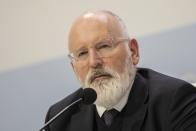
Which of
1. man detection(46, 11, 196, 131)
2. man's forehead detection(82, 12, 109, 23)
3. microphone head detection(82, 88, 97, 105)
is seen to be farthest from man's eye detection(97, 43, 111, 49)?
microphone head detection(82, 88, 97, 105)

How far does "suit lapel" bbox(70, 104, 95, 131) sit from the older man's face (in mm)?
140

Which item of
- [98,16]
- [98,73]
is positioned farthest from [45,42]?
[98,73]

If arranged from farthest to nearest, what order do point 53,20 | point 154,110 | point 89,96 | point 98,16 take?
point 53,20 < point 98,16 < point 154,110 < point 89,96

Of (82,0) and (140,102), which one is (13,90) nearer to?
(82,0)

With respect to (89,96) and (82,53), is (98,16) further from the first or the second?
(89,96)

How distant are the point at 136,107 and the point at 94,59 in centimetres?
25

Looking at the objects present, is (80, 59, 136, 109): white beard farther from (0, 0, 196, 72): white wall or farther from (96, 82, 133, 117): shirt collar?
(0, 0, 196, 72): white wall

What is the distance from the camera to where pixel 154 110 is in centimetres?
151

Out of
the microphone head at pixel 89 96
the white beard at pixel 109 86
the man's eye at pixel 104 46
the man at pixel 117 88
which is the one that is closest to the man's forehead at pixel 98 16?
the man at pixel 117 88

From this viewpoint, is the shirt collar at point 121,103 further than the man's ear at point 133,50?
No

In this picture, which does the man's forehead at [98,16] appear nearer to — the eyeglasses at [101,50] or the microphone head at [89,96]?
the eyeglasses at [101,50]

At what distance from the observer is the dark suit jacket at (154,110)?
4.73 feet

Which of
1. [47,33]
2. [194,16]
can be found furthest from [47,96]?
[194,16]

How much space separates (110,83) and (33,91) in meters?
0.87
